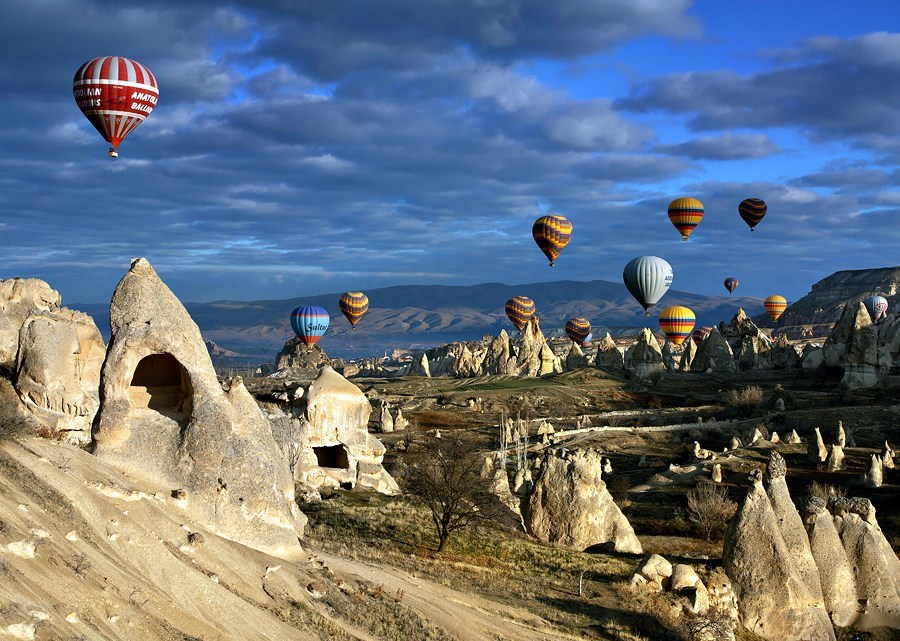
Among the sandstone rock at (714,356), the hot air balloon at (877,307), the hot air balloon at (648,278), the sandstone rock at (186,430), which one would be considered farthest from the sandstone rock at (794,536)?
the hot air balloon at (877,307)

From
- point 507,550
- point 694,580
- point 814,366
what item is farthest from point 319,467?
point 814,366

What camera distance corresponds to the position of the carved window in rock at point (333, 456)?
1233 inches

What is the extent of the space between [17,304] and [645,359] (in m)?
86.5

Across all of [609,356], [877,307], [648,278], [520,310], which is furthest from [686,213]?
[877,307]

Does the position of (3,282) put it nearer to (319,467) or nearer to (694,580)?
(319,467)

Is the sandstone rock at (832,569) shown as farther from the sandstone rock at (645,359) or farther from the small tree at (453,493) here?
the sandstone rock at (645,359)

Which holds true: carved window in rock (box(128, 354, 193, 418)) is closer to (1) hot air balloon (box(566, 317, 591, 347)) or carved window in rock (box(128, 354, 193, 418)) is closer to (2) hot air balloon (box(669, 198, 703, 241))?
(2) hot air balloon (box(669, 198, 703, 241))

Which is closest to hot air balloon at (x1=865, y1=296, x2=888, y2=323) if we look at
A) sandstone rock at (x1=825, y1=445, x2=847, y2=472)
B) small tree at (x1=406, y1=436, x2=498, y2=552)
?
sandstone rock at (x1=825, y1=445, x2=847, y2=472)

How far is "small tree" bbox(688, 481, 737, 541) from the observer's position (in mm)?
32969

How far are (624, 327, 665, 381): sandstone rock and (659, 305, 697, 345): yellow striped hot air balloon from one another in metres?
14.3

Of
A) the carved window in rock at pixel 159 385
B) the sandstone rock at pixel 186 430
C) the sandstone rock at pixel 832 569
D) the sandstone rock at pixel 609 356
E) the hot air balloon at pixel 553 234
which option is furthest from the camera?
the sandstone rock at pixel 609 356

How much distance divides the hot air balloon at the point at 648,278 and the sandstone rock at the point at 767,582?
80.5 metres

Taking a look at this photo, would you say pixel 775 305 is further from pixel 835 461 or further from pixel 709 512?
pixel 709 512

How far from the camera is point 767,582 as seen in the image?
20.3 meters
